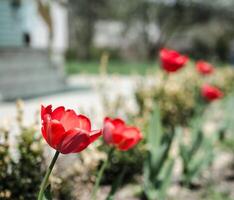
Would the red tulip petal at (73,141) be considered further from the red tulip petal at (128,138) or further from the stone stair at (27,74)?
the stone stair at (27,74)

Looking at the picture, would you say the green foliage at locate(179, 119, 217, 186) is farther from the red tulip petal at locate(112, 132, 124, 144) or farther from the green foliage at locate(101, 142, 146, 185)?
the red tulip petal at locate(112, 132, 124, 144)

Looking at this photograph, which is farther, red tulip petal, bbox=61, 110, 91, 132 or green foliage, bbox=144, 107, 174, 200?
green foliage, bbox=144, 107, 174, 200

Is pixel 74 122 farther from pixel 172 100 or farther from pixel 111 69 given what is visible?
pixel 111 69

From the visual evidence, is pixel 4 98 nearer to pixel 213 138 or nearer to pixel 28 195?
pixel 213 138

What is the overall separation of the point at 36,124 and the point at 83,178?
579 millimetres

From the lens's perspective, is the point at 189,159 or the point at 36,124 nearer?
the point at 36,124

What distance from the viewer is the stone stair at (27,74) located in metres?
11.6

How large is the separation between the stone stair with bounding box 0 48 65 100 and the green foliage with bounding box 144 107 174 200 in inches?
277

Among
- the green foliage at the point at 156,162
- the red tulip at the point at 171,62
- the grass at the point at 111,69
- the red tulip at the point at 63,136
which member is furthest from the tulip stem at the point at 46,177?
the grass at the point at 111,69

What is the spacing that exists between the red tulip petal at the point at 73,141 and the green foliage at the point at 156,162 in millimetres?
2018

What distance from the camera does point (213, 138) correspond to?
5.02 m

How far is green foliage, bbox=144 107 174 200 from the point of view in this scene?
12.5 feet

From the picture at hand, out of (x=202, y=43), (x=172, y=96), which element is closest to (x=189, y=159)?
(x=172, y=96)

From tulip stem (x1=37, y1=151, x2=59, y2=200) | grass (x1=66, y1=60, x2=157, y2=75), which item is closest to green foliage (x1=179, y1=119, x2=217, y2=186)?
tulip stem (x1=37, y1=151, x2=59, y2=200)
